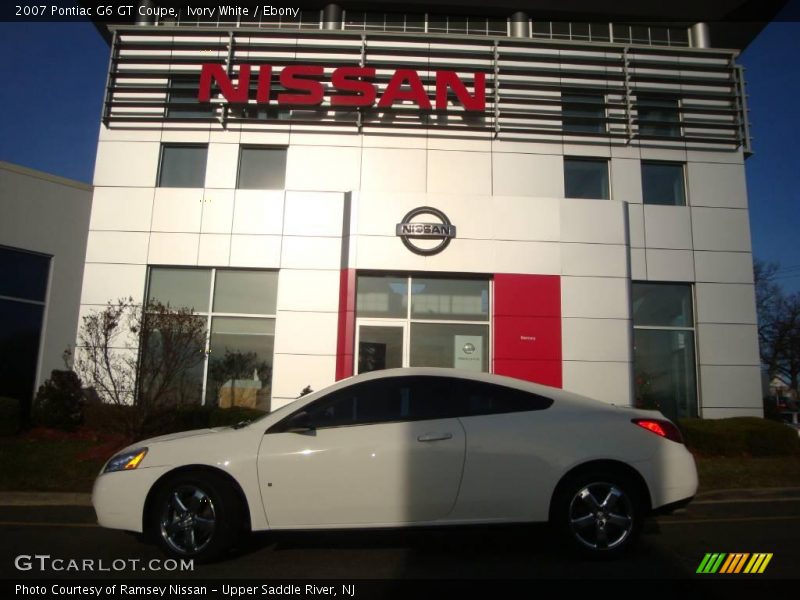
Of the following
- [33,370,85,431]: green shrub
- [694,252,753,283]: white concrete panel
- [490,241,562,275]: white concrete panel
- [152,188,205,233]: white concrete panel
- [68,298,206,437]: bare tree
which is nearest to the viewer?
[68,298,206,437]: bare tree

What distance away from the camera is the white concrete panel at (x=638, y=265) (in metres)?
13.8

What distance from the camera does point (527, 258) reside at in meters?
13.3

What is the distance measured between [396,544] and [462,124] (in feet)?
37.0

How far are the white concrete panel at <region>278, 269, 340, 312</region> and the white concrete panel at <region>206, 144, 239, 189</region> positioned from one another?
2.64 m

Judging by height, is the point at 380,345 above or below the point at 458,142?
below

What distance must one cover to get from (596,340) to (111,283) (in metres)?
10.9

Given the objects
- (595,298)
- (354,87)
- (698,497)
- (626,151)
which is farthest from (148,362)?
(626,151)

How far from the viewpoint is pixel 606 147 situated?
48.0 feet

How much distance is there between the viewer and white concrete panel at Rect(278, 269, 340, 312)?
13.2 m

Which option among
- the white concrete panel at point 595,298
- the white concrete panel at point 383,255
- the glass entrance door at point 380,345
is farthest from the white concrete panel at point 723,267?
the glass entrance door at point 380,345

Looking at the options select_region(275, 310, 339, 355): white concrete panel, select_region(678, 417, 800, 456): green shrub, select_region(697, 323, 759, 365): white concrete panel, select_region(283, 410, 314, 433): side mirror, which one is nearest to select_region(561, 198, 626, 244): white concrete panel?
select_region(697, 323, 759, 365): white concrete panel

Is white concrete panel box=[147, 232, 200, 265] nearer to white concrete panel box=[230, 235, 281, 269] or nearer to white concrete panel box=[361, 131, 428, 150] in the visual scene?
white concrete panel box=[230, 235, 281, 269]

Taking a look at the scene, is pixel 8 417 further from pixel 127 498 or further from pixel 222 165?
pixel 127 498

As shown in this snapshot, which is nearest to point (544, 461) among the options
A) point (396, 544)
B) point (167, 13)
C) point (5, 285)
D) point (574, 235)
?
point (396, 544)
